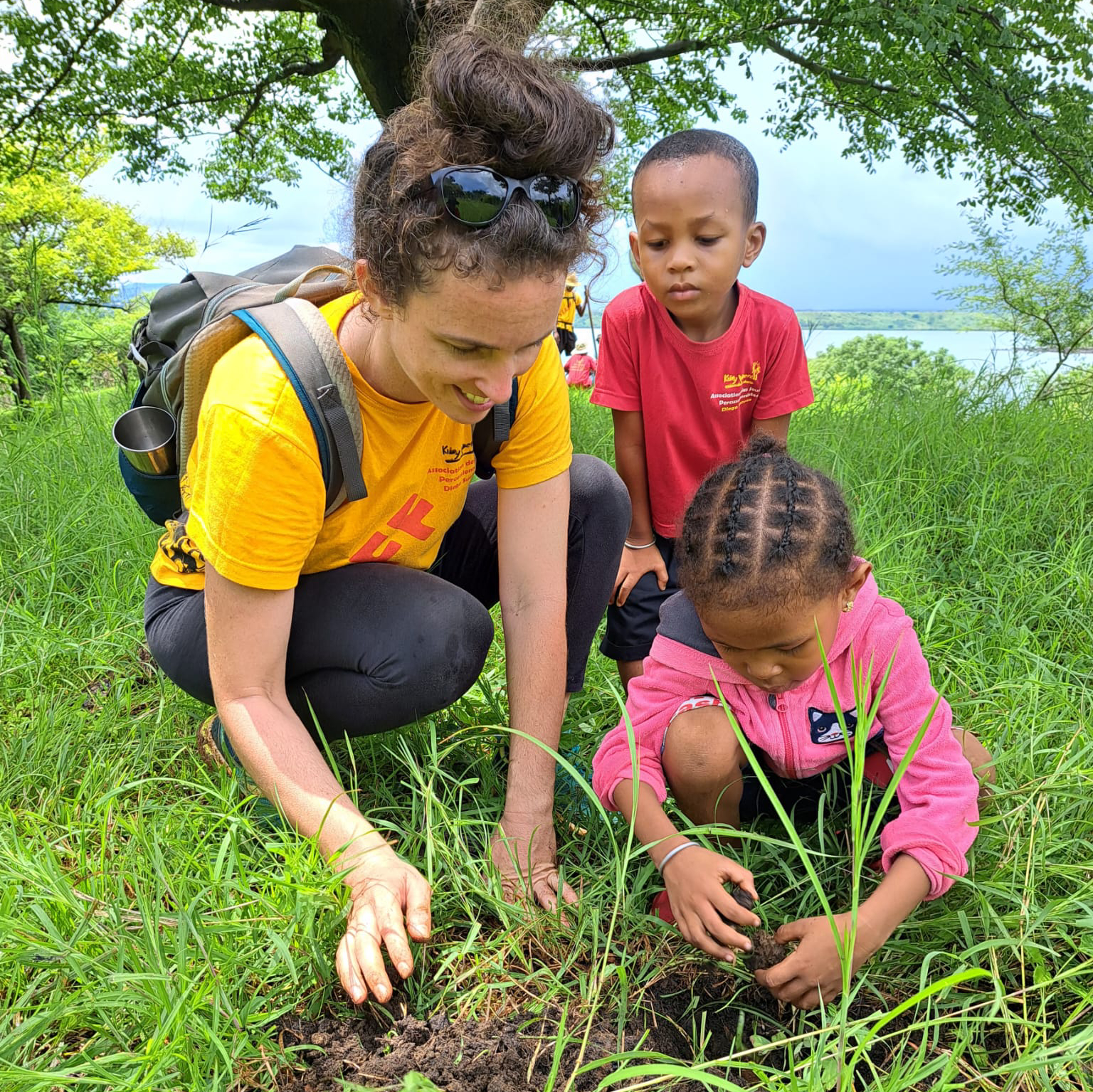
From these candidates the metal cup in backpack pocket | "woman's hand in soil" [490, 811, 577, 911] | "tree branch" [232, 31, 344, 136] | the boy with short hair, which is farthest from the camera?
"tree branch" [232, 31, 344, 136]

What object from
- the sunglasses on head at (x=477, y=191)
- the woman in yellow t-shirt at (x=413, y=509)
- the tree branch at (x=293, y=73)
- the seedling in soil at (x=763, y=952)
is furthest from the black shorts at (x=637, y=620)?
the tree branch at (x=293, y=73)

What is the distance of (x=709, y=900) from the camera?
1335 millimetres

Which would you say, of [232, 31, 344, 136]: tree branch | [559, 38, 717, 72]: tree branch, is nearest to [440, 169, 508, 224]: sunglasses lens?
[559, 38, 717, 72]: tree branch

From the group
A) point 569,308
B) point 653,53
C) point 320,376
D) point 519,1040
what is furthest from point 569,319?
point 519,1040

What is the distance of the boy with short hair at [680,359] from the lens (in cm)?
221

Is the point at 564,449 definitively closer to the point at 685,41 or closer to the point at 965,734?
the point at 965,734

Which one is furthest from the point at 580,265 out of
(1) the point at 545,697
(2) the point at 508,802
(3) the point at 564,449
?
(2) the point at 508,802

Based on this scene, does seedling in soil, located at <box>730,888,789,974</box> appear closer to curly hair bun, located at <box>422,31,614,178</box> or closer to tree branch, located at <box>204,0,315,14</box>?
curly hair bun, located at <box>422,31,614,178</box>

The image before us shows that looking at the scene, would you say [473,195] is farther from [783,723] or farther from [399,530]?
[783,723]

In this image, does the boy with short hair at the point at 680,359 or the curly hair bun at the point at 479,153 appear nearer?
the curly hair bun at the point at 479,153

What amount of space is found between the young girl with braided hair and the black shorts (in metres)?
0.67

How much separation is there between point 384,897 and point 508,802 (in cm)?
41

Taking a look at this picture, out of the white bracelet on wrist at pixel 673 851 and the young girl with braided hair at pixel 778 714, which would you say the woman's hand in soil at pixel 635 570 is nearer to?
the young girl with braided hair at pixel 778 714

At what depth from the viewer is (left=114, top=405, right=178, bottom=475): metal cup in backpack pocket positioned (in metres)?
1.65
